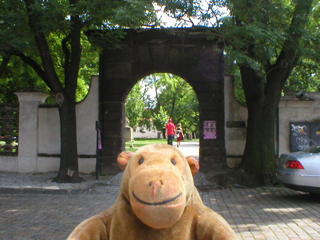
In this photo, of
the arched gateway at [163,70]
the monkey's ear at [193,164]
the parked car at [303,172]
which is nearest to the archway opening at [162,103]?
the arched gateway at [163,70]

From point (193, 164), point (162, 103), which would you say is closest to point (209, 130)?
point (193, 164)

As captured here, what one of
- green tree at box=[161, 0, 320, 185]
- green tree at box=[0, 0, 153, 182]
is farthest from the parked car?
green tree at box=[0, 0, 153, 182]

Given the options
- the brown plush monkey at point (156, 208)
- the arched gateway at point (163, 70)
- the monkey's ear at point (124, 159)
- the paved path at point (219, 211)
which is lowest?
the paved path at point (219, 211)

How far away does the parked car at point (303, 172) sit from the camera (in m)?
7.92

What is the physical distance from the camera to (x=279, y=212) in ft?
23.7

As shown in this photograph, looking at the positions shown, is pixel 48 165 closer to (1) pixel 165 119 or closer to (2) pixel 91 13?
(2) pixel 91 13

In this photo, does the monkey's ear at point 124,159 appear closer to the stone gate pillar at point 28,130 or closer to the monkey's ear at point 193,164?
the monkey's ear at point 193,164

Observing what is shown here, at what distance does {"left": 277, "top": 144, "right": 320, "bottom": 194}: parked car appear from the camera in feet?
26.0

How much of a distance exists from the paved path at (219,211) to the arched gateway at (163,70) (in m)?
2.72

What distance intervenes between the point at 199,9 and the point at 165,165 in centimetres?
Result: 818

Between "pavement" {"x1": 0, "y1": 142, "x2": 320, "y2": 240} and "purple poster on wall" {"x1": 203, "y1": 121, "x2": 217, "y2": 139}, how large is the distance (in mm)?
1515

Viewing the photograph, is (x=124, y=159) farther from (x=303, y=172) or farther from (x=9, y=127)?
(x=9, y=127)

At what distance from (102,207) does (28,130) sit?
6.73m

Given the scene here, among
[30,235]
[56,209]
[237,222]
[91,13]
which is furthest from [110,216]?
[91,13]
